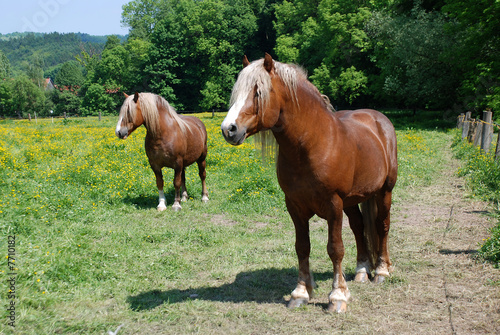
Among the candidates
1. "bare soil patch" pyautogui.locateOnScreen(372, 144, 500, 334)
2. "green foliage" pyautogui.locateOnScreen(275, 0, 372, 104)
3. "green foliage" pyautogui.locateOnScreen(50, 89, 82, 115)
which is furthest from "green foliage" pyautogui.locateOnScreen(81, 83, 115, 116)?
"bare soil patch" pyautogui.locateOnScreen(372, 144, 500, 334)

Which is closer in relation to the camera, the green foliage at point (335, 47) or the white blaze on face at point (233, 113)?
the white blaze on face at point (233, 113)

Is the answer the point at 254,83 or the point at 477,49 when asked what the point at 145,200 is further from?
the point at 477,49

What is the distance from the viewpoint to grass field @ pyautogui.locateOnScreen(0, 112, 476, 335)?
362cm

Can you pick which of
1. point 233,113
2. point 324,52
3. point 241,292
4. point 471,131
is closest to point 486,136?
point 471,131

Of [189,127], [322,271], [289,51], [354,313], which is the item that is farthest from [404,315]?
Result: [289,51]

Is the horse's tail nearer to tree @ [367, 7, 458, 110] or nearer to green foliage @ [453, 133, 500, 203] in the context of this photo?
green foliage @ [453, 133, 500, 203]

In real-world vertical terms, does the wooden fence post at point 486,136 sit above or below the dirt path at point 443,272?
above

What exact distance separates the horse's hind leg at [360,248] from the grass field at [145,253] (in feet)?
0.91

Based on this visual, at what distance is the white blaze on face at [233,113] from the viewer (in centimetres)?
296

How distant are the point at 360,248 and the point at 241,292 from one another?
5.19ft

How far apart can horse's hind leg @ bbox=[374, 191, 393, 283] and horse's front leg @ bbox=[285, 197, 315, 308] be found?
3.28ft

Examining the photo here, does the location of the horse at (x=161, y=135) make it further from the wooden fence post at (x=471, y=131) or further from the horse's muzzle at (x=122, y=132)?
the wooden fence post at (x=471, y=131)

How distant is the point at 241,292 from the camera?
13.9ft

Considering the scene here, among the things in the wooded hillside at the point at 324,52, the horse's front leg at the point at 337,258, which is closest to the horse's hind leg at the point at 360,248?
the horse's front leg at the point at 337,258
